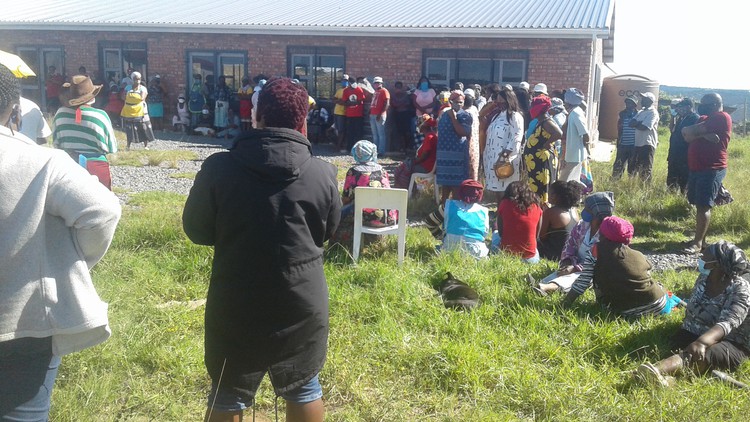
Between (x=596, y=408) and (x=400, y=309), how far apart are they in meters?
1.67

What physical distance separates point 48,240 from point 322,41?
1613 centimetres

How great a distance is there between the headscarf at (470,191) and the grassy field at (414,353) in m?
0.59

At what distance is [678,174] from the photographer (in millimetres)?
9758

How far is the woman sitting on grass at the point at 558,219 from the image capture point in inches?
259

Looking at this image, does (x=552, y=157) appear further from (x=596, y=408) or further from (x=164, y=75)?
(x=164, y=75)

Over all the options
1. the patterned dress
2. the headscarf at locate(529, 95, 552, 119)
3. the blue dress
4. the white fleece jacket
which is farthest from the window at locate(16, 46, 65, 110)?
the white fleece jacket

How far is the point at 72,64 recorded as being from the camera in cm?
1962

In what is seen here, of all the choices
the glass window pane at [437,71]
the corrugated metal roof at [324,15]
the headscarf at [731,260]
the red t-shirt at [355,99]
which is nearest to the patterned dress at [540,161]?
the headscarf at [731,260]

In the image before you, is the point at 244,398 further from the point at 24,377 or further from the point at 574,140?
the point at 574,140

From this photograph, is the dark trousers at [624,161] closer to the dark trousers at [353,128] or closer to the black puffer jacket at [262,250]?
the dark trousers at [353,128]

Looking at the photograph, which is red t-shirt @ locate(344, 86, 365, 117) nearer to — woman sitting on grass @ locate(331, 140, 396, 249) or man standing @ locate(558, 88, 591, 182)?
man standing @ locate(558, 88, 591, 182)

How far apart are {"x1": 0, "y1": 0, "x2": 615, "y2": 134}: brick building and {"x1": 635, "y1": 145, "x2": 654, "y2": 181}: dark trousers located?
5256mm

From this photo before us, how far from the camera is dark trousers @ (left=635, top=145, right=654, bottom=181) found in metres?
10.9

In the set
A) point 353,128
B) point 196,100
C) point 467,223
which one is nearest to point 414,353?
point 467,223
